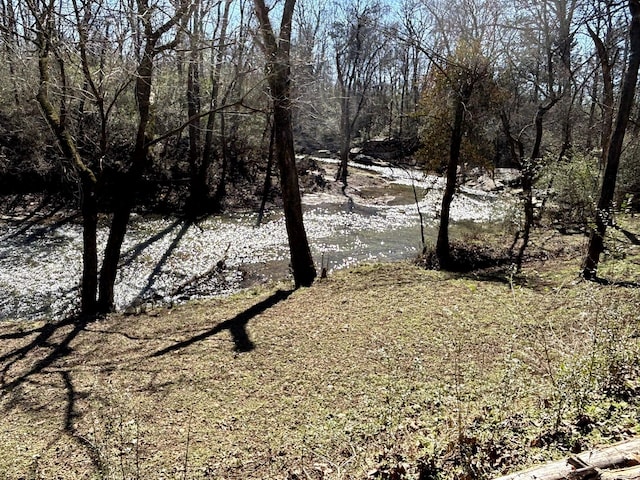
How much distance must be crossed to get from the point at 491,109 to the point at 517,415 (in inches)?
356

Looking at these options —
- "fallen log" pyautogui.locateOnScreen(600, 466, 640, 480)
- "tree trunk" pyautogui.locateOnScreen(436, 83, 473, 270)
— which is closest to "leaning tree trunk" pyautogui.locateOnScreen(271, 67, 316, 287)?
"tree trunk" pyautogui.locateOnScreen(436, 83, 473, 270)

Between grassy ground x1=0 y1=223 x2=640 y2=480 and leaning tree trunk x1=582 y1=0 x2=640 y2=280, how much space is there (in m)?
0.31

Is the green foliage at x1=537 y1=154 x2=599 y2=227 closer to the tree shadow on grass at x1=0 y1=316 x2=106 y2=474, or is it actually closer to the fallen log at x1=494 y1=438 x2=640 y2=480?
the fallen log at x1=494 y1=438 x2=640 y2=480

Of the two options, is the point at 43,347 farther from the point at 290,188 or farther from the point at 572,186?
the point at 572,186

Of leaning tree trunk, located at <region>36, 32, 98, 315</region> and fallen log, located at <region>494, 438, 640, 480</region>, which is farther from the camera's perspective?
leaning tree trunk, located at <region>36, 32, 98, 315</region>

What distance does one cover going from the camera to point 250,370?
193 inches

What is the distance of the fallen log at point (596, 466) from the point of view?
2000 millimetres

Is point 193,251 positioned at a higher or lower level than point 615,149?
lower

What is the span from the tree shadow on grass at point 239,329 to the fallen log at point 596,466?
3.85 metres

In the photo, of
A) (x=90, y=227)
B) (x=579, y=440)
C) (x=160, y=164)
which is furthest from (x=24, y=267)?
(x=579, y=440)

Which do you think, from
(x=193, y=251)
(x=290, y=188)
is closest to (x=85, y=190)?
(x=290, y=188)

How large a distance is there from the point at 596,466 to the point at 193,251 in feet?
36.1

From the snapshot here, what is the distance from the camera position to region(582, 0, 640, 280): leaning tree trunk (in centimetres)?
609

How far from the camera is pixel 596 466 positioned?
2117 mm
